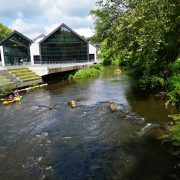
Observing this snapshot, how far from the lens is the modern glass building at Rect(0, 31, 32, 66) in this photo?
5409 cm

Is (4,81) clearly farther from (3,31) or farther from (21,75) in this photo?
(3,31)

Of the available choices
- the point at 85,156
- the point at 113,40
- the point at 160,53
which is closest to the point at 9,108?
the point at 113,40

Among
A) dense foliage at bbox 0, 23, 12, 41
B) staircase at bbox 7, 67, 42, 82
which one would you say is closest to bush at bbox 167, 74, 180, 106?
staircase at bbox 7, 67, 42, 82

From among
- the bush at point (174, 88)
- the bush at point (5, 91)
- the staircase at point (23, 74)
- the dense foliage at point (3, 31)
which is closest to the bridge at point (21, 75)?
the staircase at point (23, 74)

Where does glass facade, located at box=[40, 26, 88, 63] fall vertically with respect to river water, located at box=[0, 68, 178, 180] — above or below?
above

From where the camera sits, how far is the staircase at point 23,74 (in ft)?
119

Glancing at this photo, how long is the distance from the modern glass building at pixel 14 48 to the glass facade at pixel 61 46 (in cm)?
376

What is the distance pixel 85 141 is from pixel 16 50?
44.8 meters

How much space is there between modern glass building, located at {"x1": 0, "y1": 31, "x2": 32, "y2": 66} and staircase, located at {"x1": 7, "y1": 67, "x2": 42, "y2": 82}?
15709 mm

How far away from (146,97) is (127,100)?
2046mm

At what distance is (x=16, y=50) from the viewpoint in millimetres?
55781

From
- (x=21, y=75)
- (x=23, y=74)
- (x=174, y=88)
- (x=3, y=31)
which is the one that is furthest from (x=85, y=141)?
(x=3, y=31)

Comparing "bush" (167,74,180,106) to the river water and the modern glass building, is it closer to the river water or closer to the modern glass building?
the river water

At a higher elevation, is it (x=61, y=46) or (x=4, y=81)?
(x=61, y=46)
